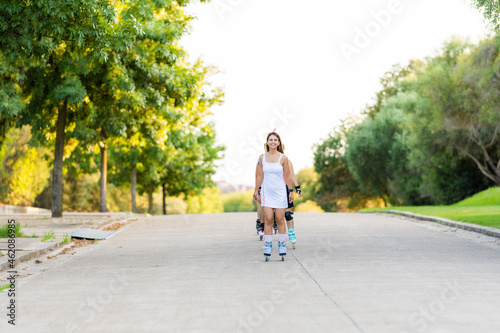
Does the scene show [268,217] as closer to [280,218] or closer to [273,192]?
[280,218]

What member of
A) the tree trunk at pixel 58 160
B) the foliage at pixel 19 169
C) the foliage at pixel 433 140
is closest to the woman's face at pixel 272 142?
the foliage at pixel 433 140

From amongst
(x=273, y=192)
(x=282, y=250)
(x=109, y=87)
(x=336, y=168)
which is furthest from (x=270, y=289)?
(x=336, y=168)

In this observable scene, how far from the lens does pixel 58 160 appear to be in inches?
942

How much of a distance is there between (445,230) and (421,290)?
10558 mm

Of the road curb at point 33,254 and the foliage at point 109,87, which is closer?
the road curb at point 33,254

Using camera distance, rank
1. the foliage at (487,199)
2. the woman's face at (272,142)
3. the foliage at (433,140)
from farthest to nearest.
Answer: the foliage at (487,199)
the foliage at (433,140)
the woman's face at (272,142)

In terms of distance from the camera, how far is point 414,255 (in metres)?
11.9

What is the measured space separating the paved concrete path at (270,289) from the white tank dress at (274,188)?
99 cm

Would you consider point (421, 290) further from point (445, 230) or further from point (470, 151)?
point (470, 151)

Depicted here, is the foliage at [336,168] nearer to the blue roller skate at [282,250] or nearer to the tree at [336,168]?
the tree at [336,168]

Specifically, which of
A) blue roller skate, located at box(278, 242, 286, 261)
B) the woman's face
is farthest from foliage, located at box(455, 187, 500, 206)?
the woman's face

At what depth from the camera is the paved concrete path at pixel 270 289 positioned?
6344 mm

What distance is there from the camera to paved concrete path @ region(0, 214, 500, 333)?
6.34 m

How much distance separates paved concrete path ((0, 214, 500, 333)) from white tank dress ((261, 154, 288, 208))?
0.99 meters
